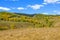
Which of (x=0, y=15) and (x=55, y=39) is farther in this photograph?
(x=0, y=15)

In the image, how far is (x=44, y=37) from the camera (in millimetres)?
17000

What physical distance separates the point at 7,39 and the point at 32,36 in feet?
7.56

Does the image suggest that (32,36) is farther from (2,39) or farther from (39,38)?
(2,39)

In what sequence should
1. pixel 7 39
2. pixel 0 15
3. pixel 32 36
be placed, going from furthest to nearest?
pixel 0 15
pixel 32 36
pixel 7 39

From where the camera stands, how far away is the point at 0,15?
33125mm

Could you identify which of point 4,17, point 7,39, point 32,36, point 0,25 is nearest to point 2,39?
point 7,39

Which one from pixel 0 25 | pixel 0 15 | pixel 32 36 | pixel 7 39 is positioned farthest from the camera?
pixel 0 15

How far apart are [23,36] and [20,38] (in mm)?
603

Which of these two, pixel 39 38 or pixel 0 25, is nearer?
pixel 39 38

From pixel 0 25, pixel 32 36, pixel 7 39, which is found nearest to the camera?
pixel 7 39

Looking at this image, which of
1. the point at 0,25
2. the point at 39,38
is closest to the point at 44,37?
the point at 39,38

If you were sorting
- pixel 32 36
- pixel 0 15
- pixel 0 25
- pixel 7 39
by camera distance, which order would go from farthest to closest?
1. pixel 0 15
2. pixel 0 25
3. pixel 32 36
4. pixel 7 39

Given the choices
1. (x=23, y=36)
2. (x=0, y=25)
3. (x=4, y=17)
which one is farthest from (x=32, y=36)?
(x=4, y=17)

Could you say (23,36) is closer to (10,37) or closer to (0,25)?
(10,37)
